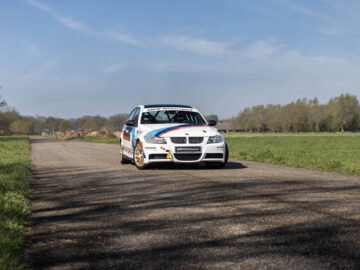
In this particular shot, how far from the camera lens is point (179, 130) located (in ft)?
32.9

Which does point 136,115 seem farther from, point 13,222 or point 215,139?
point 13,222

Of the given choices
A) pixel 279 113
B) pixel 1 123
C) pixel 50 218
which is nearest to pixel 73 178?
pixel 50 218

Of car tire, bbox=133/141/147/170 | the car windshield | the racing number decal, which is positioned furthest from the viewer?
the racing number decal

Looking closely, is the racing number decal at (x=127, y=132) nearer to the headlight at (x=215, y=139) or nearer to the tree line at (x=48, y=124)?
the headlight at (x=215, y=139)

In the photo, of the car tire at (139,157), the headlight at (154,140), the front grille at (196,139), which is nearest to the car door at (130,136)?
the car tire at (139,157)

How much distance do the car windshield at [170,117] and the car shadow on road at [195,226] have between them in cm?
395

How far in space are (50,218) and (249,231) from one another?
2.33 m

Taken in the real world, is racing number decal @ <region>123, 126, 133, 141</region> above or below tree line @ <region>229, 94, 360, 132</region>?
below

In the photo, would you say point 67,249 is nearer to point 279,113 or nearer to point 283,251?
point 283,251

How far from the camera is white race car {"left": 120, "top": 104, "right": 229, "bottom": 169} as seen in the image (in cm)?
980

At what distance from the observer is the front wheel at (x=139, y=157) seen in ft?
33.0

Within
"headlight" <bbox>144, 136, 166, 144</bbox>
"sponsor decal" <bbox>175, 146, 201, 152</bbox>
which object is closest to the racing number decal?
"headlight" <bbox>144, 136, 166, 144</bbox>

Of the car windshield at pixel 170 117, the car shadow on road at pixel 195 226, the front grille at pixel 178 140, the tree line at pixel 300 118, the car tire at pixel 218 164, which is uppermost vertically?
the tree line at pixel 300 118

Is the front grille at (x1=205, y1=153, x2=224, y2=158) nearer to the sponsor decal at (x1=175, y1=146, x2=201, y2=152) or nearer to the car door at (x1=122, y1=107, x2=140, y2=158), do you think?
the sponsor decal at (x1=175, y1=146, x2=201, y2=152)
